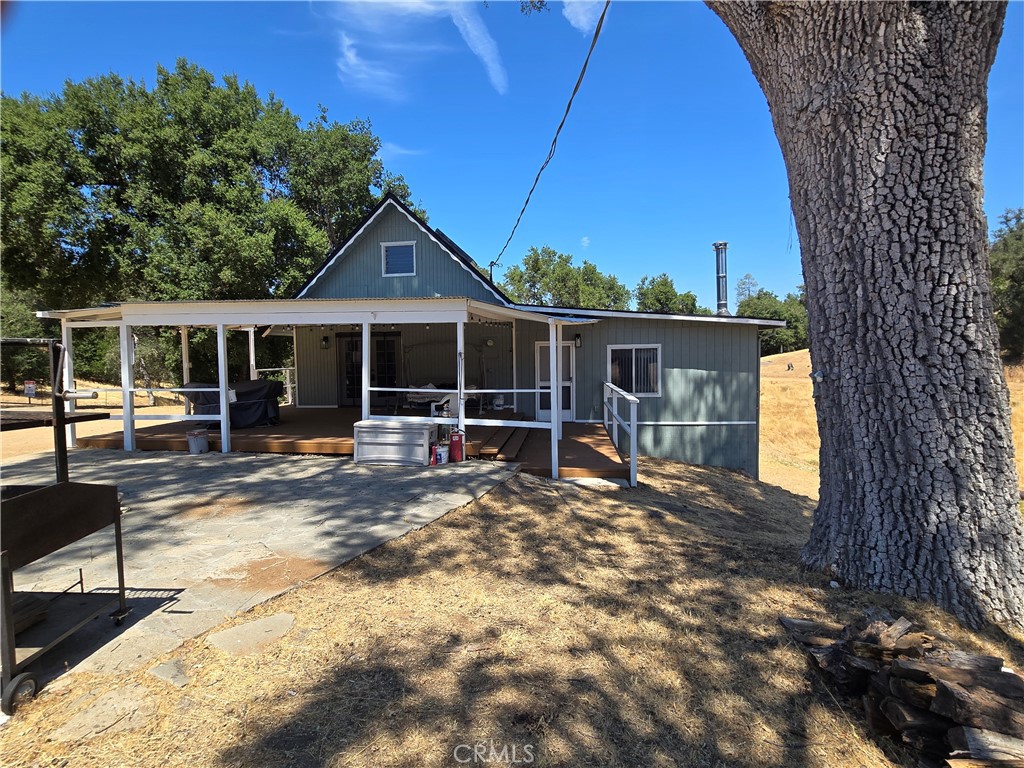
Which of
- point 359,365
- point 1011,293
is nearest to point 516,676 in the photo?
point 359,365

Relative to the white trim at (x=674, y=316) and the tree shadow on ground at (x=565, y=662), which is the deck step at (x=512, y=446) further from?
the tree shadow on ground at (x=565, y=662)

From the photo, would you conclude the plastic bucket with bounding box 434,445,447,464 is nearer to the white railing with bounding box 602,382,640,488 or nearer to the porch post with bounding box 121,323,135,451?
the white railing with bounding box 602,382,640,488

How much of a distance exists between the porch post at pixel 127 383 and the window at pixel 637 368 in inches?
376

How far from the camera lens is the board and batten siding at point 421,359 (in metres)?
13.3

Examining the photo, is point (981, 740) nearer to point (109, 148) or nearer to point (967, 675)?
point (967, 675)

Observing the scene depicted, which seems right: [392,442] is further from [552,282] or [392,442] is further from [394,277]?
[552,282]

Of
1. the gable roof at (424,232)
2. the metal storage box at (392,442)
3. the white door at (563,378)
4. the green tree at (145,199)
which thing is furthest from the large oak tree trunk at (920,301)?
the green tree at (145,199)

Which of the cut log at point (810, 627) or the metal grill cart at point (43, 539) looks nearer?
the metal grill cart at point (43, 539)

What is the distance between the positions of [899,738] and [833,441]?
1.98 meters

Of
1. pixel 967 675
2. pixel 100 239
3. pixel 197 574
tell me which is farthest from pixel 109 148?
pixel 967 675

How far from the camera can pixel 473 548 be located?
4.73m

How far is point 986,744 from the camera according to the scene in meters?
1.99

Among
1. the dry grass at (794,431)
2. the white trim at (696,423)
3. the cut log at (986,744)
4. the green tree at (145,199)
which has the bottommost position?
the dry grass at (794,431)

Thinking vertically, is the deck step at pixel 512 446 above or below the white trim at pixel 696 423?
below
